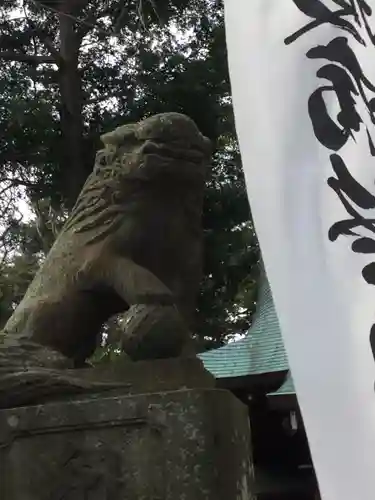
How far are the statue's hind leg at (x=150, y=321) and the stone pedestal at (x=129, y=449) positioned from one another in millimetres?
147

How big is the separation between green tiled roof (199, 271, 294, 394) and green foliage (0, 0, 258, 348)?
0.71ft

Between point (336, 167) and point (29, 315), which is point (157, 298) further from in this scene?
point (336, 167)

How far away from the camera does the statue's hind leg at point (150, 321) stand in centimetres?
206

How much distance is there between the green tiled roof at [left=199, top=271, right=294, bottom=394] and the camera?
7.02 metres

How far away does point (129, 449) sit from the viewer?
6.34 ft

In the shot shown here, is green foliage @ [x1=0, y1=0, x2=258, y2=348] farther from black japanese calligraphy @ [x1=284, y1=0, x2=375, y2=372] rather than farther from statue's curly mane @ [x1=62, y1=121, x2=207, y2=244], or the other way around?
black japanese calligraphy @ [x1=284, y1=0, x2=375, y2=372]

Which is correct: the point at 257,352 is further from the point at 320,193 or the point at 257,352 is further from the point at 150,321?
the point at 320,193

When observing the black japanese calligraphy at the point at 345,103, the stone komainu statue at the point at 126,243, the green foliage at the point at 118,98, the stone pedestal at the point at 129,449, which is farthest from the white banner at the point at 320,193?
the green foliage at the point at 118,98

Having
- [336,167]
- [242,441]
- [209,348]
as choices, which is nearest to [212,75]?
[209,348]

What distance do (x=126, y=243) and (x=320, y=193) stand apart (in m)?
1.00

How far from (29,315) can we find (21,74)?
4819 millimetres

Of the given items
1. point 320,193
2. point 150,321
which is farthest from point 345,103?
point 150,321

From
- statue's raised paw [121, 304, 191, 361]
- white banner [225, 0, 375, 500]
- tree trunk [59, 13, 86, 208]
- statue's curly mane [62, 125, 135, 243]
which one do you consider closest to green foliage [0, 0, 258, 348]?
tree trunk [59, 13, 86, 208]

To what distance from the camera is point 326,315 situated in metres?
1.25
